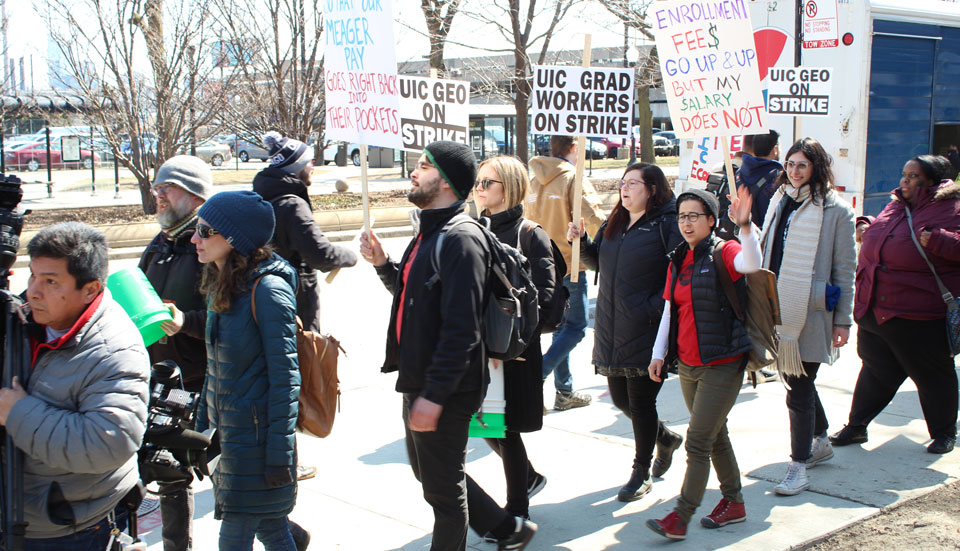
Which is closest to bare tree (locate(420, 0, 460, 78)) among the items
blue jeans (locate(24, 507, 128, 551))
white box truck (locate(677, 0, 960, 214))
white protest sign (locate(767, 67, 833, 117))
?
white box truck (locate(677, 0, 960, 214))

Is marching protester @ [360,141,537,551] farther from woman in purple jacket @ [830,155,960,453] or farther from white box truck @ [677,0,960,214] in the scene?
white box truck @ [677,0,960,214]

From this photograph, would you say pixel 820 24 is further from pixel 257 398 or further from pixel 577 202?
pixel 257 398

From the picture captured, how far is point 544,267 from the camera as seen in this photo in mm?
4645

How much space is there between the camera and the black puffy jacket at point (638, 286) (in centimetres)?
482

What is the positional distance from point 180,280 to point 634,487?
2594 mm

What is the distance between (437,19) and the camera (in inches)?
749

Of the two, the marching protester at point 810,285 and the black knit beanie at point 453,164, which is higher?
the black knit beanie at point 453,164

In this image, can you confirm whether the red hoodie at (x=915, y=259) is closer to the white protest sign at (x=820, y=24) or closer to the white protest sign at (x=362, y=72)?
the white protest sign at (x=362, y=72)

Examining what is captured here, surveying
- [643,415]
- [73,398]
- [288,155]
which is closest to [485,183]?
[288,155]

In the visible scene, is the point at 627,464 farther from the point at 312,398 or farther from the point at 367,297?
the point at 367,297

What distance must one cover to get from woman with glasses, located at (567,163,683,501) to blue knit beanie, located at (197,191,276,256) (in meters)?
2.06

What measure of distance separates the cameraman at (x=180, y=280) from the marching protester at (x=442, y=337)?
1.05 metres

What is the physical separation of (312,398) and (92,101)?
15.6 metres

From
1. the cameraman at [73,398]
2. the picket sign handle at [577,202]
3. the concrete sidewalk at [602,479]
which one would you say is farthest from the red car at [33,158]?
the cameraman at [73,398]
